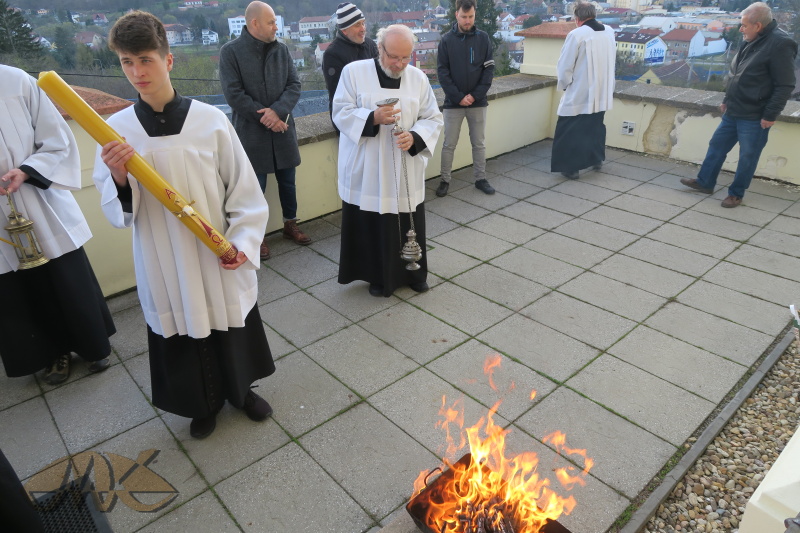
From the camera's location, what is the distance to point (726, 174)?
22.5ft

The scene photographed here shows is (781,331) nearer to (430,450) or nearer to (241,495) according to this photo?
(430,450)

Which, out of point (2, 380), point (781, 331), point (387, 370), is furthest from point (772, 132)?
point (2, 380)

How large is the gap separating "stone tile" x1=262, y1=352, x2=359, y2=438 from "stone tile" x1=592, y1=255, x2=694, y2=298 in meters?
2.61

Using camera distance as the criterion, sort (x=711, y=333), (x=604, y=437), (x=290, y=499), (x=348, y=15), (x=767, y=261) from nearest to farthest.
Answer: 1. (x=290, y=499)
2. (x=604, y=437)
3. (x=711, y=333)
4. (x=767, y=261)
5. (x=348, y=15)

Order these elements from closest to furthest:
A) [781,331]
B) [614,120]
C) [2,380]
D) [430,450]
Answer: [430,450], [2,380], [781,331], [614,120]

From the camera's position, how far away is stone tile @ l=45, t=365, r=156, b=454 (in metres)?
3.17

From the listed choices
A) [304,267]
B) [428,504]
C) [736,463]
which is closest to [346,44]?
[304,267]

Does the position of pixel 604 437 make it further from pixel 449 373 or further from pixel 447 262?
pixel 447 262

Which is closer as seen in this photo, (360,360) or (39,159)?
(39,159)

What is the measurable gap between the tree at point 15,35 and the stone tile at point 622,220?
5295 millimetres

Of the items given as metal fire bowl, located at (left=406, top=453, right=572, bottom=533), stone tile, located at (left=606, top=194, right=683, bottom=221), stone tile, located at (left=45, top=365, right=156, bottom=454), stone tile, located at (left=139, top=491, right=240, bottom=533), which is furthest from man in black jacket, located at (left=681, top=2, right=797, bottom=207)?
stone tile, located at (left=45, top=365, right=156, bottom=454)

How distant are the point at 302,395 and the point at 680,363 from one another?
96.8 inches

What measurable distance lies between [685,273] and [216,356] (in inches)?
152

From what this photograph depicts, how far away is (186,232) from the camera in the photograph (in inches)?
104
